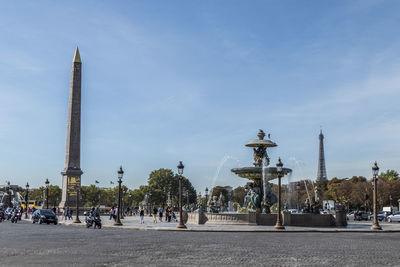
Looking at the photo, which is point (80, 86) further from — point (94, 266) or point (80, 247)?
point (94, 266)

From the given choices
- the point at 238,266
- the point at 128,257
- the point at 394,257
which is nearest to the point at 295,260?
the point at 238,266

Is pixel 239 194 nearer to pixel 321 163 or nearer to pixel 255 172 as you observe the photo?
pixel 321 163

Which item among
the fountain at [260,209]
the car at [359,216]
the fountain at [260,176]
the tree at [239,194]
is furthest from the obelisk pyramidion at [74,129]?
the tree at [239,194]

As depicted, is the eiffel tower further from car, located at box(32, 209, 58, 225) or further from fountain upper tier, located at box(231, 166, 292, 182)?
car, located at box(32, 209, 58, 225)

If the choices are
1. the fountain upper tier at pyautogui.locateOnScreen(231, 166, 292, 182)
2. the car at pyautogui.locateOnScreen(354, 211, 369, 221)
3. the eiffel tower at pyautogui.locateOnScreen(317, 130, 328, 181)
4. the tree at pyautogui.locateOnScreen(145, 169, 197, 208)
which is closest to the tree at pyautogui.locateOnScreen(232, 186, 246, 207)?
the tree at pyautogui.locateOnScreen(145, 169, 197, 208)

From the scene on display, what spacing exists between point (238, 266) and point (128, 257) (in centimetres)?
335

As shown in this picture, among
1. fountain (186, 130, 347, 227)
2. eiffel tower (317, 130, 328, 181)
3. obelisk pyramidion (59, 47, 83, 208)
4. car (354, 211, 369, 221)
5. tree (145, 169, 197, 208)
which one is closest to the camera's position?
fountain (186, 130, 347, 227)

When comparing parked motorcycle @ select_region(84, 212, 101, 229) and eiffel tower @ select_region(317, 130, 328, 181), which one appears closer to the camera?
parked motorcycle @ select_region(84, 212, 101, 229)

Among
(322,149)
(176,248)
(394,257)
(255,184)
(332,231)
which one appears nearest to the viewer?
(394,257)

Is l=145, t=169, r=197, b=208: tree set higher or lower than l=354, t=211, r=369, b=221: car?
higher

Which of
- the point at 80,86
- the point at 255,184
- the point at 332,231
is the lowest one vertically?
the point at 332,231

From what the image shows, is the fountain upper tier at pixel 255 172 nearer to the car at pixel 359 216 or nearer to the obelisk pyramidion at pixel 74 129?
the car at pixel 359 216

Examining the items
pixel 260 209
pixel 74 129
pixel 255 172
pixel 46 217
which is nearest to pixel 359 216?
pixel 260 209

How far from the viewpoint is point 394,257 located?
14414mm
